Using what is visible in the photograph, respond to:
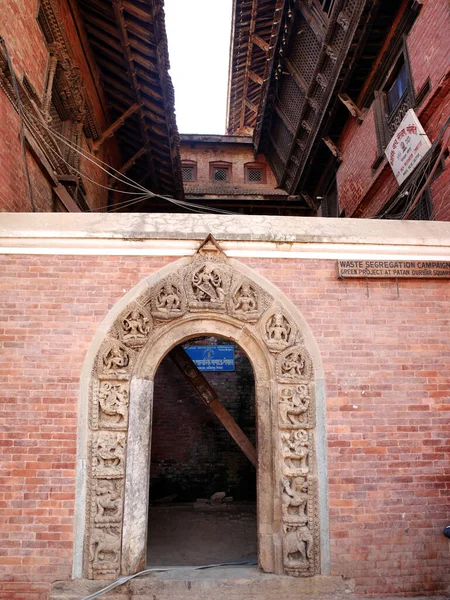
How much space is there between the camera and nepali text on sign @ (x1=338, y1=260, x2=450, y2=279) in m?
5.40

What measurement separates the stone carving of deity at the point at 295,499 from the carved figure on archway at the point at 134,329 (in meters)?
2.12

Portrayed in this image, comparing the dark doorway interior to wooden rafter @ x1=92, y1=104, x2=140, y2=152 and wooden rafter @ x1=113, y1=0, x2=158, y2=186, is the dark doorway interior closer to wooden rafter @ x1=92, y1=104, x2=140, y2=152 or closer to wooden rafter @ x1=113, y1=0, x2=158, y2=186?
wooden rafter @ x1=92, y1=104, x2=140, y2=152

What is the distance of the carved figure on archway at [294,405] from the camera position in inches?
197

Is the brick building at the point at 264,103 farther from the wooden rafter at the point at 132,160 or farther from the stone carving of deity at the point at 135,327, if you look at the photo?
the stone carving of deity at the point at 135,327

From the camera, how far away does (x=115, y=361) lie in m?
5.05

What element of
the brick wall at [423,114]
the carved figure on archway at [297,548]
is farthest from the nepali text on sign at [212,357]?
the carved figure on archway at [297,548]

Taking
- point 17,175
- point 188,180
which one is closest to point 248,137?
point 188,180

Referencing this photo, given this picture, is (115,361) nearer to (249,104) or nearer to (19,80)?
(19,80)

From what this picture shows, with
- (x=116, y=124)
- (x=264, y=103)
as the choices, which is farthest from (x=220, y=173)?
(x=116, y=124)

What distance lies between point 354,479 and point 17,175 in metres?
5.70

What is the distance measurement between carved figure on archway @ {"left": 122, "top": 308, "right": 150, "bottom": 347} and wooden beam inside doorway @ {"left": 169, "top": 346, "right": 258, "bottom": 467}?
Answer: 1833mm

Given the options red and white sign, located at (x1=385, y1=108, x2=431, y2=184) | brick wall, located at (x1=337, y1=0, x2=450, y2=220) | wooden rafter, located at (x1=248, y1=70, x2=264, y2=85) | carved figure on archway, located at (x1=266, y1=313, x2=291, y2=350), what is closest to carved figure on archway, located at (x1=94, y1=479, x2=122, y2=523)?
carved figure on archway, located at (x1=266, y1=313, x2=291, y2=350)

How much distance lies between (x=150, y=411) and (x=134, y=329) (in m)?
0.91

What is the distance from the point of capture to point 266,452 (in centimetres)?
501
